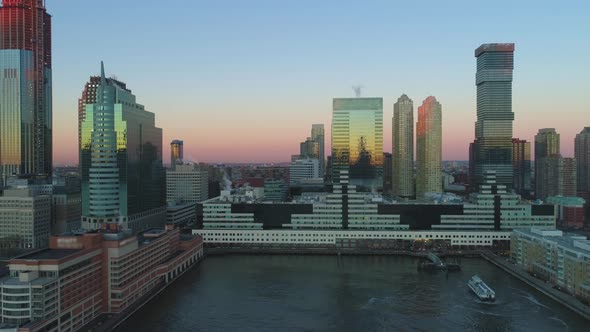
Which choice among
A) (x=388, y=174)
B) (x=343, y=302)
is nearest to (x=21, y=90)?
(x=343, y=302)

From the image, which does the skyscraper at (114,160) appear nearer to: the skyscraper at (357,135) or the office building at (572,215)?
the skyscraper at (357,135)

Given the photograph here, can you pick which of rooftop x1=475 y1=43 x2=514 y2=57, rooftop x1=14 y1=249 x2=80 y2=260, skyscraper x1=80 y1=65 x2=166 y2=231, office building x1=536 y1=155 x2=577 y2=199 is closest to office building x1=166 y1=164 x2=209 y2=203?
skyscraper x1=80 y1=65 x2=166 y2=231

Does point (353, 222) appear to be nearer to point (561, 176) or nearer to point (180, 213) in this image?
point (180, 213)

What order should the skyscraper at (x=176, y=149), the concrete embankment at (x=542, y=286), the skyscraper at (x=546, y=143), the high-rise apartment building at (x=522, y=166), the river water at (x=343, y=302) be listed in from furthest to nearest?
the skyscraper at (x=176, y=149) → the high-rise apartment building at (x=522, y=166) → the skyscraper at (x=546, y=143) → the concrete embankment at (x=542, y=286) → the river water at (x=343, y=302)

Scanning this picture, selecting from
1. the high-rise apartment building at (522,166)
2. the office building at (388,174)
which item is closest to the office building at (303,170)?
the office building at (388,174)

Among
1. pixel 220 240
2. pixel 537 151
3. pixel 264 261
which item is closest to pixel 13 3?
pixel 220 240

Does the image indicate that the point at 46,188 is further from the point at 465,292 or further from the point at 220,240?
the point at 465,292
